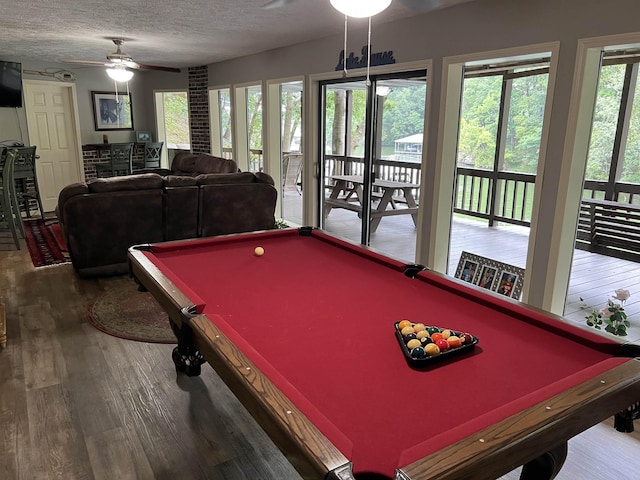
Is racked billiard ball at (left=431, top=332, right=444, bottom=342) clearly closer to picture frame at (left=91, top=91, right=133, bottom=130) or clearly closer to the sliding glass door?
the sliding glass door

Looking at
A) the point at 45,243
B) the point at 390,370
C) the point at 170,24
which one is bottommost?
the point at 45,243

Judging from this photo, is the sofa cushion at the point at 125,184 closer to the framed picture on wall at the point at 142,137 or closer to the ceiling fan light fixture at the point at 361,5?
the ceiling fan light fixture at the point at 361,5

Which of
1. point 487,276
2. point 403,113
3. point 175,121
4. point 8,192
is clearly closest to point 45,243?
point 8,192

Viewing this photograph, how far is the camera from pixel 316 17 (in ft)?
14.2

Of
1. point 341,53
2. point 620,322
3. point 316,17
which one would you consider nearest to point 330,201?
point 341,53

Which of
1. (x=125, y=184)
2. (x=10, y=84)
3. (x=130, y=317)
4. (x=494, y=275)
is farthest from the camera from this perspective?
(x=10, y=84)

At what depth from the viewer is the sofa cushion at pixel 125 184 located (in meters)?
4.38

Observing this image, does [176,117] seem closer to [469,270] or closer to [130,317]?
[130,317]

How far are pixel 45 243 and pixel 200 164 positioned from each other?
259 centimetres

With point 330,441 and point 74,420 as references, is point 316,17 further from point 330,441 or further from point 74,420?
point 330,441

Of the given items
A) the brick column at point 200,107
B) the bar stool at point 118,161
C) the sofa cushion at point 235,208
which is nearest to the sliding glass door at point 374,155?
the sofa cushion at point 235,208

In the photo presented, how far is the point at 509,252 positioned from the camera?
5367 mm

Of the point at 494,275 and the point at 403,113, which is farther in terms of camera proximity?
the point at 403,113

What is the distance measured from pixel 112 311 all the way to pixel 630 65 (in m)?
5.60
